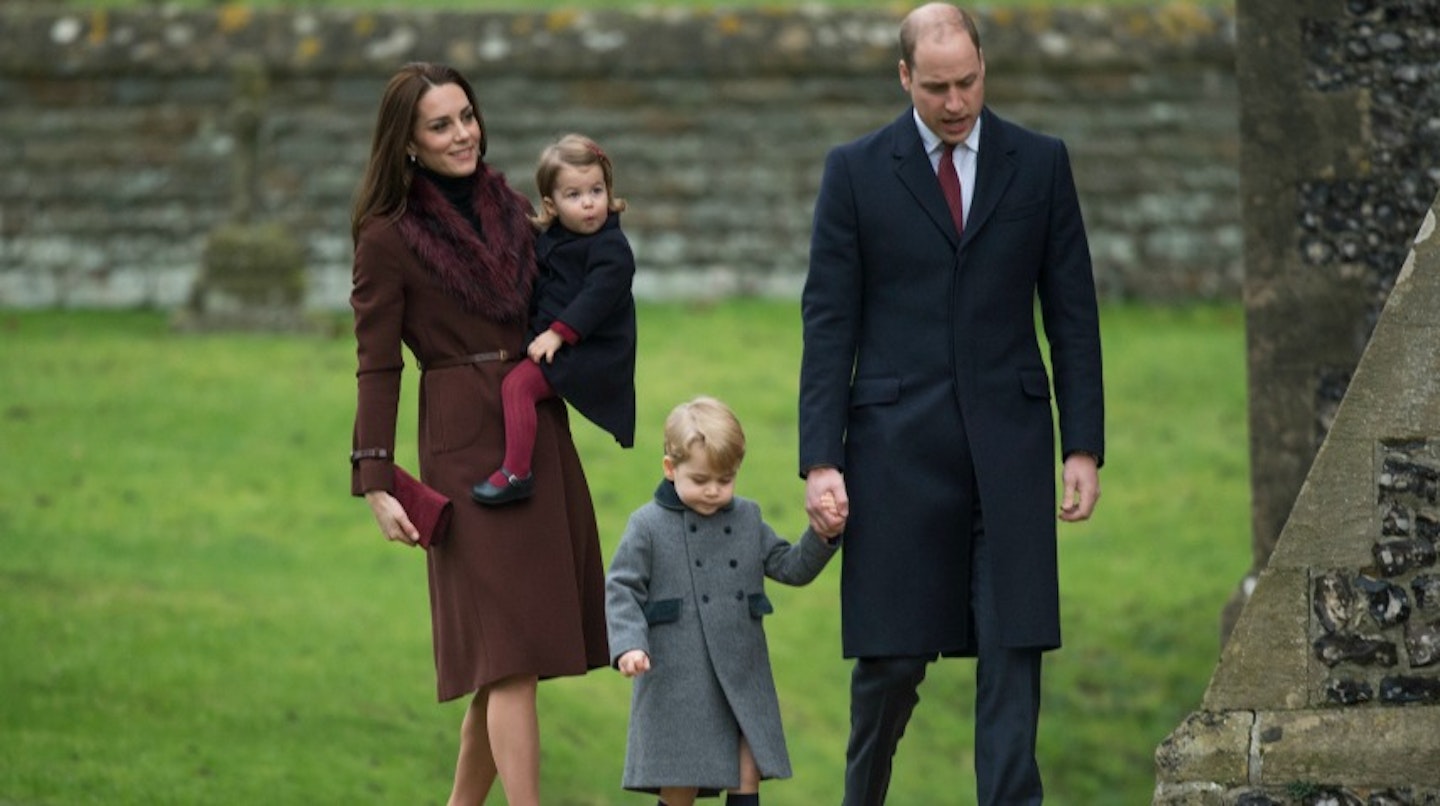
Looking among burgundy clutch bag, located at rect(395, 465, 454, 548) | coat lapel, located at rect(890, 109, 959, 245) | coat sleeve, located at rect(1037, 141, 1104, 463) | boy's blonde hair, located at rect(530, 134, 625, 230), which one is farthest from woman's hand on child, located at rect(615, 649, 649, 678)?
coat lapel, located at rect(890, 109, 959, 245)

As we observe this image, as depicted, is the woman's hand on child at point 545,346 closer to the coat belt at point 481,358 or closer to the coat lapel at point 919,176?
the coat belt at point 481,358

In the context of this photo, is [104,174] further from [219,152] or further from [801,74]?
[801,74]

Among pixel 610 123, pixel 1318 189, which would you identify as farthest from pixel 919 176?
pixel 610 123

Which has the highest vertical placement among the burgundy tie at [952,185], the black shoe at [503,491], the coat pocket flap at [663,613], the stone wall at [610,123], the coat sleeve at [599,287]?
the stone wall at [610,123]

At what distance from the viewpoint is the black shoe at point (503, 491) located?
6645 millimetres

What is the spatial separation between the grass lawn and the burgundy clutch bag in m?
2.42

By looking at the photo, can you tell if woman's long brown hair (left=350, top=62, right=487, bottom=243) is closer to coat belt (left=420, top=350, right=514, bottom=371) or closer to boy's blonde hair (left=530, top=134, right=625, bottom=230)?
boy's blonde hair (left=530, top=134, right=625, bottom=230)

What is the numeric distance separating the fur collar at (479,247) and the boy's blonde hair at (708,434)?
503mm

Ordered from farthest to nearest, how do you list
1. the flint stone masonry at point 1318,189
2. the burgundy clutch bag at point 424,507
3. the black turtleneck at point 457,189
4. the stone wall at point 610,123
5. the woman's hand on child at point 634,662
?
the stone wall at point 610,123 < the flint stone masonry at point 1318,189 < the black turtleneck at point 457,189 < the burgundy clutch bag at point 424,507 < the woman's hand on child at point 634,662

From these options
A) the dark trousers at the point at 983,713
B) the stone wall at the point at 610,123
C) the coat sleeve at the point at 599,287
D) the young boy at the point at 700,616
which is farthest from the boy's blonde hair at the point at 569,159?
the stone wall at the point at 610,123

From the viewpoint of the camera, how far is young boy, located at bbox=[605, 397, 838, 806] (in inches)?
260

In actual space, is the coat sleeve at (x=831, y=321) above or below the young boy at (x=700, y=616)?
above

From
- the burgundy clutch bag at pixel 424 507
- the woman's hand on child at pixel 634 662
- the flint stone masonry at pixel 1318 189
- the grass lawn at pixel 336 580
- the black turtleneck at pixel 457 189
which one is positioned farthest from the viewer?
the grass lawn at pixel 336 580

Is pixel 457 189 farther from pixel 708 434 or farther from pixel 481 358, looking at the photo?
pixel 708 434
